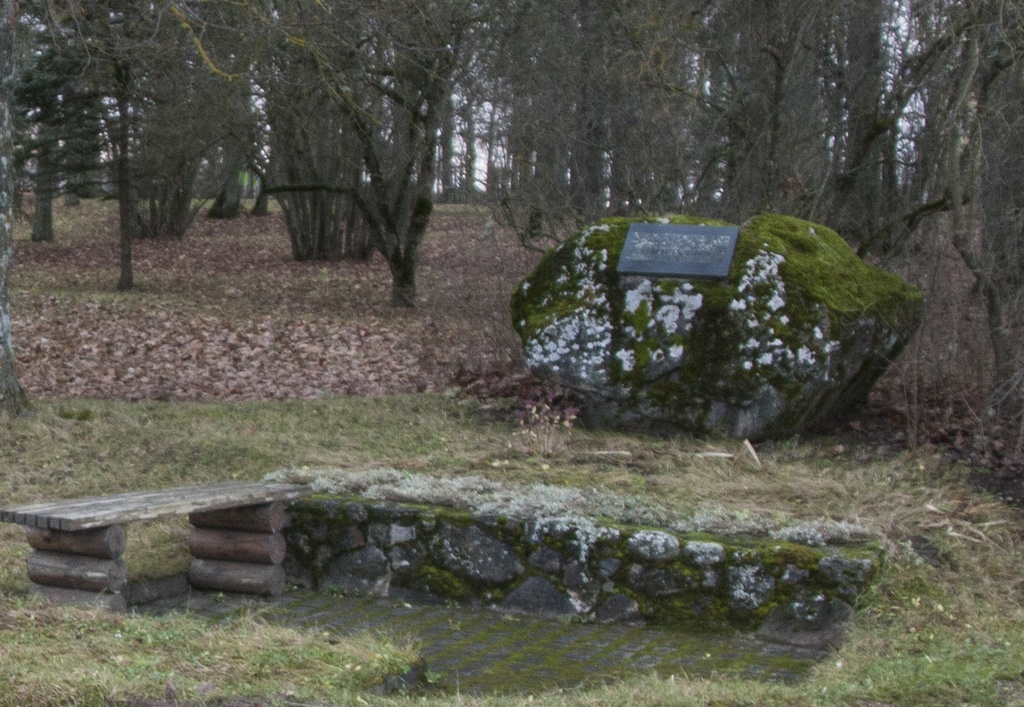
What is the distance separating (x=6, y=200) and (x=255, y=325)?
22.0ft

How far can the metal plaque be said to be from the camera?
9203 mm

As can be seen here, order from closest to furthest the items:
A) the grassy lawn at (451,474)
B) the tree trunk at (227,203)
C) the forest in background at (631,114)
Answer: the grassy lawn at (451,474)
the forest in background at (631,114)
the tree trunk at (227,203)

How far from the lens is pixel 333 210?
2484 cm

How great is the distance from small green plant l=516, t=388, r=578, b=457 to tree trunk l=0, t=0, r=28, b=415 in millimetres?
4194

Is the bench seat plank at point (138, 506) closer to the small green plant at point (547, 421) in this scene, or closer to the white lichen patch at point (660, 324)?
the small green plant at point (547, 421)

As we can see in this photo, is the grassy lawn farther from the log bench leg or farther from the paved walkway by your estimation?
the paved walkway

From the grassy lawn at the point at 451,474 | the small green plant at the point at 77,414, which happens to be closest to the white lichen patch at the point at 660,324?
the grassy lawn at the point at 451,474

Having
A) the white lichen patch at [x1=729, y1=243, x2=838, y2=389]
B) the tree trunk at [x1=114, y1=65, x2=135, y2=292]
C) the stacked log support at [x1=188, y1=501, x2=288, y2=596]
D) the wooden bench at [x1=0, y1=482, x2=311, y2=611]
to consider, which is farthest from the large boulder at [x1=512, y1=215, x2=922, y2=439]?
the tree trunk at [x1=114, y1=65, x2=135, y2=292]

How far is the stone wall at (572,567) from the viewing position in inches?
242

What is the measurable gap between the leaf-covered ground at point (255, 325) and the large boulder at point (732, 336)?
211 centimetres

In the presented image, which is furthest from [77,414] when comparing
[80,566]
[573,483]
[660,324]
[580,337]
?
[660,324]

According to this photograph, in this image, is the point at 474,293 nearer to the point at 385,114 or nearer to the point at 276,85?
the point at 276,85

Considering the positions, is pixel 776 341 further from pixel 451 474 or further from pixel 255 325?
pixel 255 325

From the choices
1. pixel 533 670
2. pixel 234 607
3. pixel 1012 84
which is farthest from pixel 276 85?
pixel 533 670
